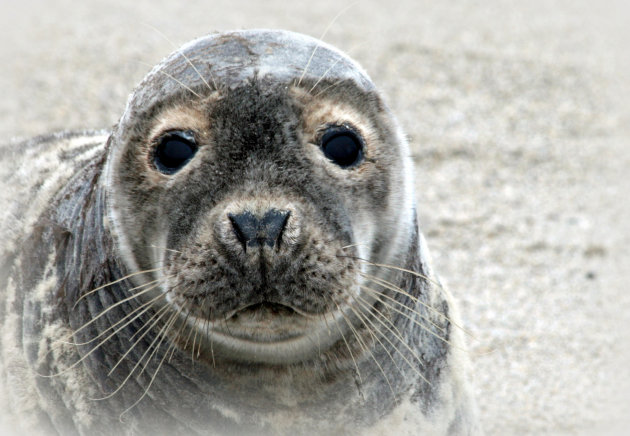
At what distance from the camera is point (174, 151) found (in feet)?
8.31

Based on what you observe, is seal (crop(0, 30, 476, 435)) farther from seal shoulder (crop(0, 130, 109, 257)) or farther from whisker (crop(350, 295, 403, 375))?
seal shoulder (crop(0, 130, 109, 257))

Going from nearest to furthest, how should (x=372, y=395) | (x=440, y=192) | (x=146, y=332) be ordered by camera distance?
(x=146, y=332)
(x=372, y=395)
(x=440, y=192)

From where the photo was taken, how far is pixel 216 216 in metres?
2.35

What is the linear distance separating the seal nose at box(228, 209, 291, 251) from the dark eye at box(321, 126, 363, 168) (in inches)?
15.1

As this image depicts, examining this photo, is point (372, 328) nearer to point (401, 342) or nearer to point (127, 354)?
point (401, 342)

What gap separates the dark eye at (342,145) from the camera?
2572 mm

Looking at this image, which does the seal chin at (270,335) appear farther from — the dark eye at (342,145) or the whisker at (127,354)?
the dark eye at (342,145)

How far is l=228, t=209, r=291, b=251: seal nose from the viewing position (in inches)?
89.0

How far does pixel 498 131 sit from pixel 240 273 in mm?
5670

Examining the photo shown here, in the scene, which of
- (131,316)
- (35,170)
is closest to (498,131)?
(35,170)

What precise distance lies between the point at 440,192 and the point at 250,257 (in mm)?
4653

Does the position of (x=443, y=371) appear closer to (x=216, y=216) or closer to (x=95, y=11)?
(x=216, y=216)

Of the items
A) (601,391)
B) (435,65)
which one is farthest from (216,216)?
(435,65)

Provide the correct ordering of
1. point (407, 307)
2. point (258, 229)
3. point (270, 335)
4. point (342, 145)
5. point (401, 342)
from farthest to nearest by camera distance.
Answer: point (401, 342), point (407, 307), point (342, 145), point (270, 335), point (258, 229)
